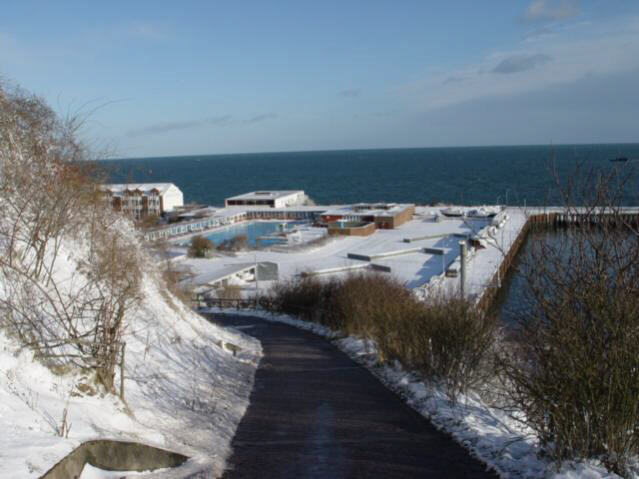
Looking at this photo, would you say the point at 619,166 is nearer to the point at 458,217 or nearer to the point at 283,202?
the point at 458,217

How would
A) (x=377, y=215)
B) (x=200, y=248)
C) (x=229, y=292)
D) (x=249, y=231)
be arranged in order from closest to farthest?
(x=229, y=292), (x=200, y=248), (x=377, y=215), (x=249, y=231)

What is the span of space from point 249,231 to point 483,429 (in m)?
55.4

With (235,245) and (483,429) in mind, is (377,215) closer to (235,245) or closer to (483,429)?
(235,245)

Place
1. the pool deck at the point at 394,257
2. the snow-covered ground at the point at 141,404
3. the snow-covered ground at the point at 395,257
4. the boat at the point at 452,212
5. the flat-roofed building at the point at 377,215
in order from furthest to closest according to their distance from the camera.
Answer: the boat at the point at 452,212, the flat-roofed building at the point at 377,215, the snow-covered ground at the point at 395,257, the pool deck at the point at 394,257, the snow-covered ground at the point at 141,404

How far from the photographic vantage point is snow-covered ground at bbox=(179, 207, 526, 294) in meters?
37.1

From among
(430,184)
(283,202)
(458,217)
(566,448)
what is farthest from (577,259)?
(430,184)

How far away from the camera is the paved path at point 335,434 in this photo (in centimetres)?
772

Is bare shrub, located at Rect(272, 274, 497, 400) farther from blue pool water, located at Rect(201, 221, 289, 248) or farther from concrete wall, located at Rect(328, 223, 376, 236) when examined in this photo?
blue pool water, located at Rect(201, 221, 289, 248)

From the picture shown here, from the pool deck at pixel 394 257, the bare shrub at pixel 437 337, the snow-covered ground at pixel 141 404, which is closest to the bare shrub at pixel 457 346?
the bare shrub at pixel 437 337

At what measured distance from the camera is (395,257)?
1748 inches

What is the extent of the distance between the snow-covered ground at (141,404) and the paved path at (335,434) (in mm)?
402

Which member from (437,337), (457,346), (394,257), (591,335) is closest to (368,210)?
(394,257)

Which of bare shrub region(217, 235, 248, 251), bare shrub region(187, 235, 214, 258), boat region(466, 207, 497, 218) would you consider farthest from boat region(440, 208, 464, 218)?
bare shrub region(187, 235, 214, 258)

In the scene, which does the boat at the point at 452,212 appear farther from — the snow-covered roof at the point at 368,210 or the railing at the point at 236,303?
the railing at the point at 236,303
